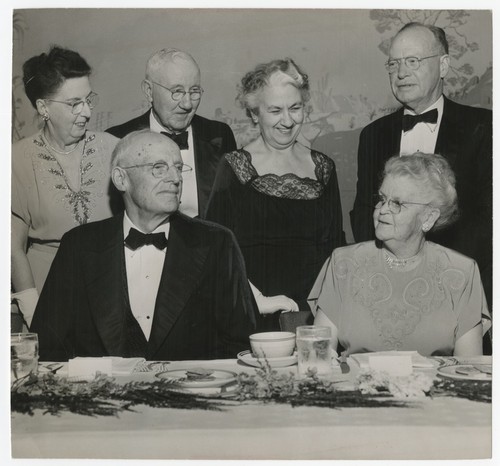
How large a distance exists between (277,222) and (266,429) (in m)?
1.13

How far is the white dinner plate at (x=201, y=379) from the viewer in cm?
405

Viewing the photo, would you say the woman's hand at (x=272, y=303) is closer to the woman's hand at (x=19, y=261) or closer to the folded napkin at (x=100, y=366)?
the folded napkin at (x=100, y=366)

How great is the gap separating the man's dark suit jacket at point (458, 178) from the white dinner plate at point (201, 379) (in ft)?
3.51

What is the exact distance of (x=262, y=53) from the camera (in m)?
4.46

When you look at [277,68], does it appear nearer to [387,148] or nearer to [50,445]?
[387,148]

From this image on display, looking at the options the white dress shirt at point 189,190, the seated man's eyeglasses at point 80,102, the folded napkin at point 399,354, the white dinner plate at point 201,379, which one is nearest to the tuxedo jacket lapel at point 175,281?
the white dress shirt at point 189,190

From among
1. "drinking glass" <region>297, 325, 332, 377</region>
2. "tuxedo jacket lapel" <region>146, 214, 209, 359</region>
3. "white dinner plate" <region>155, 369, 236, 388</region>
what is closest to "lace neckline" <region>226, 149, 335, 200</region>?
"tuxedo jacket lapel" <region>146, 214, 209, 359</region>

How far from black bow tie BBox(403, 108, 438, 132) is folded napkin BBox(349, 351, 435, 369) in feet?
4.09

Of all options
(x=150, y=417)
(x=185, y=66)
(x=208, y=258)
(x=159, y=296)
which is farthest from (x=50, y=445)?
(x=185, y=66)

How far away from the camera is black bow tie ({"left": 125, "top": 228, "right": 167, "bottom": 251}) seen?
4.38 metres

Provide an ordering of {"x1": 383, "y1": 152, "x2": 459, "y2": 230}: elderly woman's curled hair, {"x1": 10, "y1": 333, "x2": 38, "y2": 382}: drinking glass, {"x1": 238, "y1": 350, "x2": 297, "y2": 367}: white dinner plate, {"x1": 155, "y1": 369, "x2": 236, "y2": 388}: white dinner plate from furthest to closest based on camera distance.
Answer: {"x1": 383, "y1": 152, "x2": 459, "y2": 230}: elderly woman's curled hair → {"x1": 10, "y1": 333, "x2": 38, "y2": 382}: drinking glass → {"x1": 238, "y1": 350, "x2": 297, "y2": 367}: white dinner plate → {"x1": 155, "y1": 369, "x2": 236, "y2": 388}: white dinner plate

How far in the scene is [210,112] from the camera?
14.6 feet

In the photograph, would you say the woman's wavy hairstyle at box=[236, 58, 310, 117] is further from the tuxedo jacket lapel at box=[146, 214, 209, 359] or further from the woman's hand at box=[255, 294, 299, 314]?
the woman's hand at box=[255, 294, 299, 314]

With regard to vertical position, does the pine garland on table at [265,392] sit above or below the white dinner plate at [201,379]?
below
